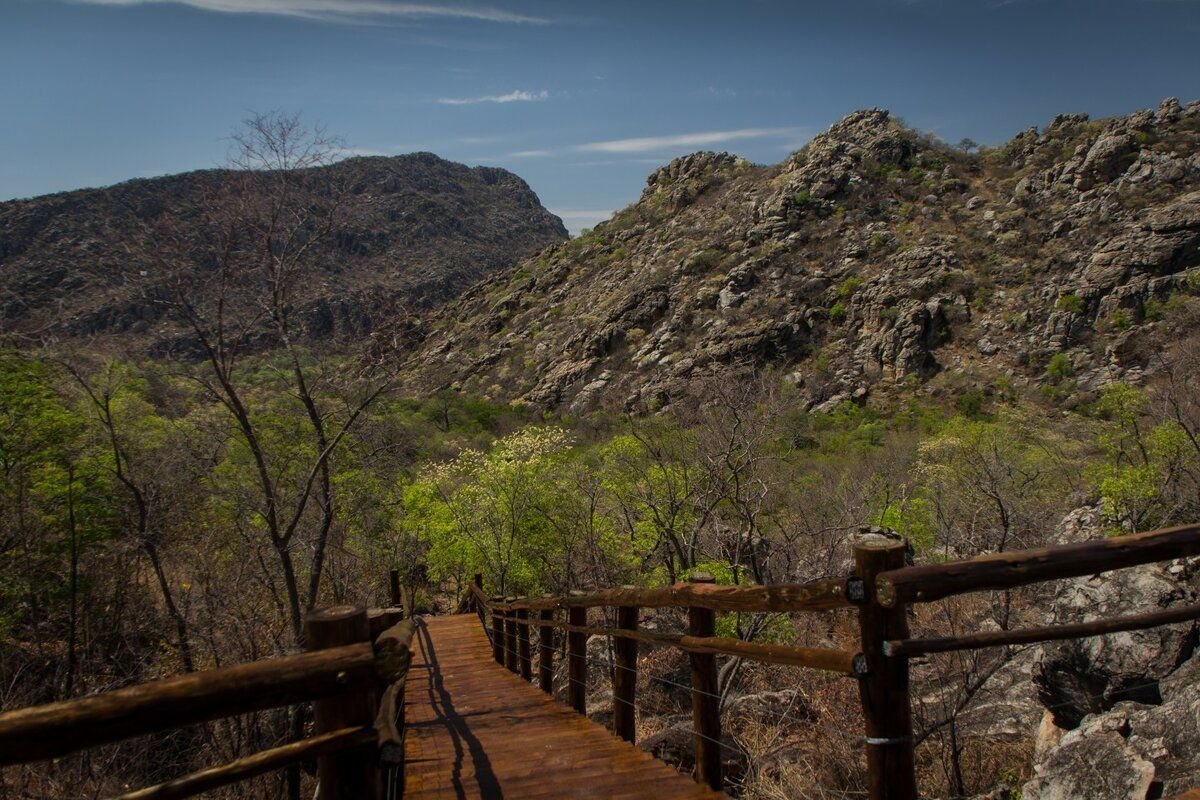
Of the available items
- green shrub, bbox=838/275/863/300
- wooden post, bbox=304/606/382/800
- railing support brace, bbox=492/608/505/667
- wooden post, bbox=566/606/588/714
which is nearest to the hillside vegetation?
green shrub, bbox=838/275/863/300

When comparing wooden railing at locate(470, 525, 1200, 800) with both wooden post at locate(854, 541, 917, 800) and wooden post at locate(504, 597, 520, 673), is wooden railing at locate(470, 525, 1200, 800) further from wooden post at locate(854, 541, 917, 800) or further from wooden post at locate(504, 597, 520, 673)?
wooden post at locate(504, 597, 520, 673)

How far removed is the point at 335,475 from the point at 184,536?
413 centimetres

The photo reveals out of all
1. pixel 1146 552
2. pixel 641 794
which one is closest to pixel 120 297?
pixel 641 794

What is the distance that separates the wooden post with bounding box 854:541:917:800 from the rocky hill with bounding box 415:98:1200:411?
3543 cm

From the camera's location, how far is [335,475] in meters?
20.3

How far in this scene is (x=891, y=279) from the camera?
51.4 meters

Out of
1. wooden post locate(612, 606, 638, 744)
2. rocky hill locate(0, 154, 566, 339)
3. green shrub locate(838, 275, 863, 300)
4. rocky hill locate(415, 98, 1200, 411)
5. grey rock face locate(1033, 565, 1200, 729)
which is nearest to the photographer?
wooden post locate(612, 606, 638, 744)

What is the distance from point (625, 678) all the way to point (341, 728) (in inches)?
126

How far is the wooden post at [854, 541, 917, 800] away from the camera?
240cm

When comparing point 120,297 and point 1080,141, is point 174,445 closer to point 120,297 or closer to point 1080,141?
point 120,297

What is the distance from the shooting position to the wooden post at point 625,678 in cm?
486

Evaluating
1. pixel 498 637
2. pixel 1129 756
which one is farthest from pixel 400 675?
pixel 498 637

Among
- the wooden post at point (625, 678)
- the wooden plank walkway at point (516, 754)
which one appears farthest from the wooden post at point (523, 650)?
the wooden post at point (625, 678)

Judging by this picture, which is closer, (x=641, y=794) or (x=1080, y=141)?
(x=641, y=794)
